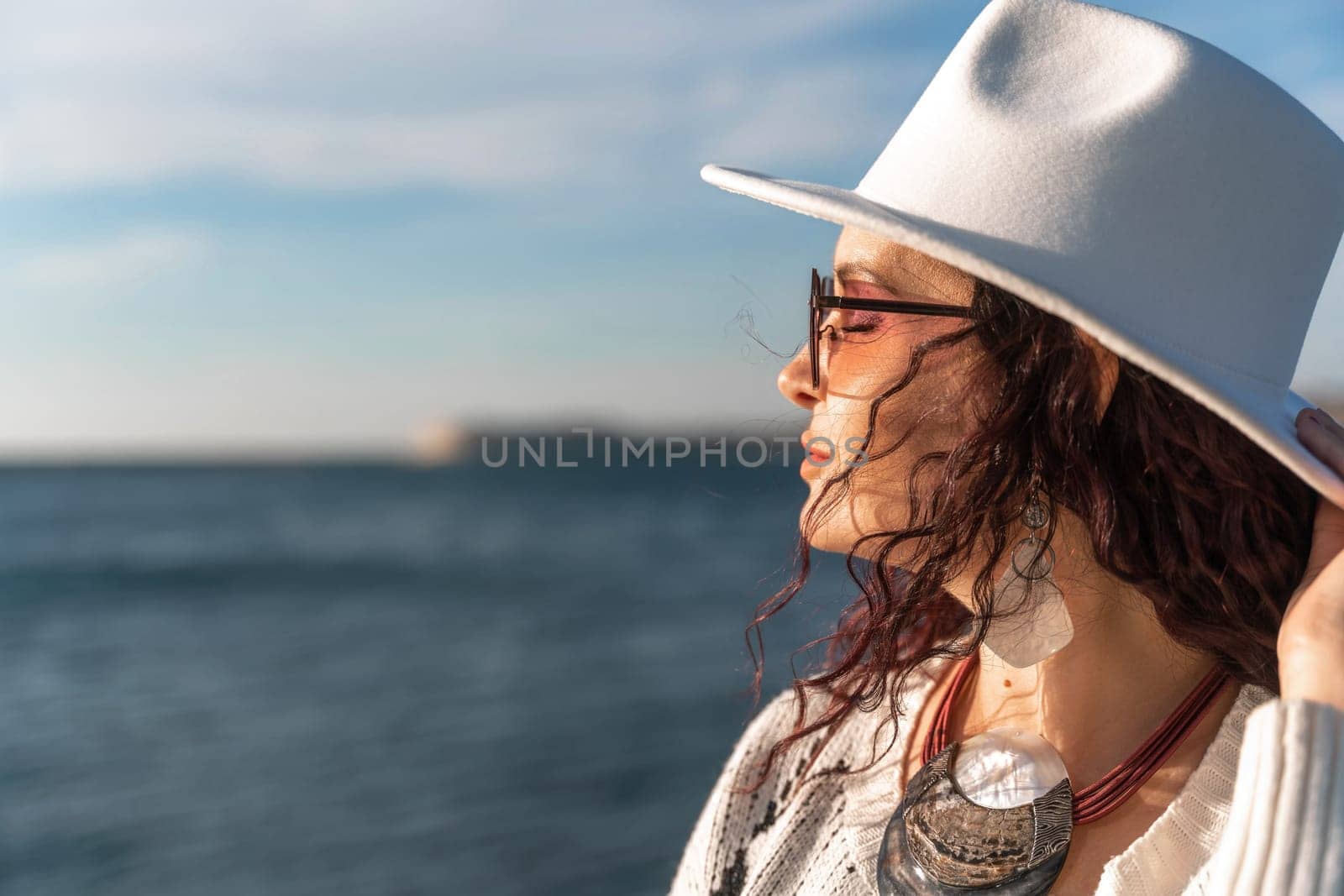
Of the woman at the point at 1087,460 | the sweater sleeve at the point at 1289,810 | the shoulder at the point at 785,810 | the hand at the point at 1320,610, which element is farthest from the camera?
the shoulder at the point at 785,810

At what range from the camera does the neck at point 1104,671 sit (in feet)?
5.62

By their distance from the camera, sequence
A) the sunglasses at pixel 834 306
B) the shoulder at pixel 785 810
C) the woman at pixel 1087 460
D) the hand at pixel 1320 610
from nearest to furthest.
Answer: the hand at pixel 1320 610, the woman at pixel 1087 460, the sunglasses at pixel 834 306, the shoulder at pixel 785 810

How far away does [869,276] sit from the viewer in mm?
1716

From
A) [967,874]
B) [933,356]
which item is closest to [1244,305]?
[933,356]

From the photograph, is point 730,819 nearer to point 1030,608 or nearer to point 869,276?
point 1030,608

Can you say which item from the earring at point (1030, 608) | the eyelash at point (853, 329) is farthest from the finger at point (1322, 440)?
the eyelash at point (853, 329)

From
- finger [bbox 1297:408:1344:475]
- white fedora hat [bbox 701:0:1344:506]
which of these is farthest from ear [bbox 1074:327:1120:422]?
finger [bbox 1297:408:1344:475]

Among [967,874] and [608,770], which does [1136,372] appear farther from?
[608,770]

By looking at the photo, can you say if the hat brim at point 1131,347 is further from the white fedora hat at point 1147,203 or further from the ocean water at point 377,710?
the ocean water at point 377,710

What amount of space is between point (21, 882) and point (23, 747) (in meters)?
4.21

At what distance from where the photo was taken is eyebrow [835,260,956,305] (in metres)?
Result: 1.66

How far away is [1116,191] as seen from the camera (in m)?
1.41

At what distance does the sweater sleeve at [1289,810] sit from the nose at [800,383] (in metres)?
0.83

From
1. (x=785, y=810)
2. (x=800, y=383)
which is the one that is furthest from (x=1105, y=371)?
(x=785, y=810)
